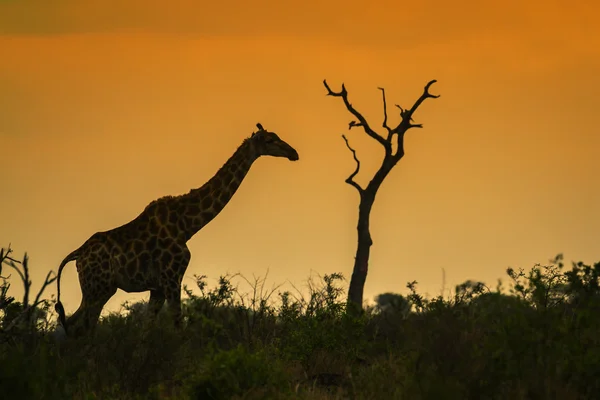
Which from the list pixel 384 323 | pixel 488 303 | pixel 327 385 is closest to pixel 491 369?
pixel 327 385

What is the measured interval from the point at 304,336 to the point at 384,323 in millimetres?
4284

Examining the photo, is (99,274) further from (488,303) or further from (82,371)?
(488,303)

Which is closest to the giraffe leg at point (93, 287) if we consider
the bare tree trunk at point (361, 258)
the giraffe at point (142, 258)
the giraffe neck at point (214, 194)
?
the giraffe at point (142, 258)

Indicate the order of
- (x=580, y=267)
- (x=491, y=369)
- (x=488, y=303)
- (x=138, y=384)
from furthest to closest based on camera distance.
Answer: (x=488, y=303)
(x=580, y=267)
(x=138, y=384)
(x=491, y=369)

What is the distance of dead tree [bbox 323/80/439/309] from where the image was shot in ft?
91.7

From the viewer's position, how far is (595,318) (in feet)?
47.1

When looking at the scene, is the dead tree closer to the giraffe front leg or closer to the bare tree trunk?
the bare tree trunk

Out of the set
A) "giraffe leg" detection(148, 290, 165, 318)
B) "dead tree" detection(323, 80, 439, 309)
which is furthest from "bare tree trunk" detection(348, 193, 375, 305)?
"giraffe leg" detection(148, 290, 165, 318)

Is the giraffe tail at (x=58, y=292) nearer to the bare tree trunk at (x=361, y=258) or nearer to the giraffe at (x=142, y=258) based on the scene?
the giraffe at (x=142, y=258)

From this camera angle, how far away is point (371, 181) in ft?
93.5

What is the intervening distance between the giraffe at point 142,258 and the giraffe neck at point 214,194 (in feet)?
0.07

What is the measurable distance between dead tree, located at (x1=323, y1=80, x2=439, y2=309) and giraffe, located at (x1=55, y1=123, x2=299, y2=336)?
6.75 m

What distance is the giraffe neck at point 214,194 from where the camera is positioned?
21.7m

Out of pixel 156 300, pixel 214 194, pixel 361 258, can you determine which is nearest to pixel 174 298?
pixel 156 300
